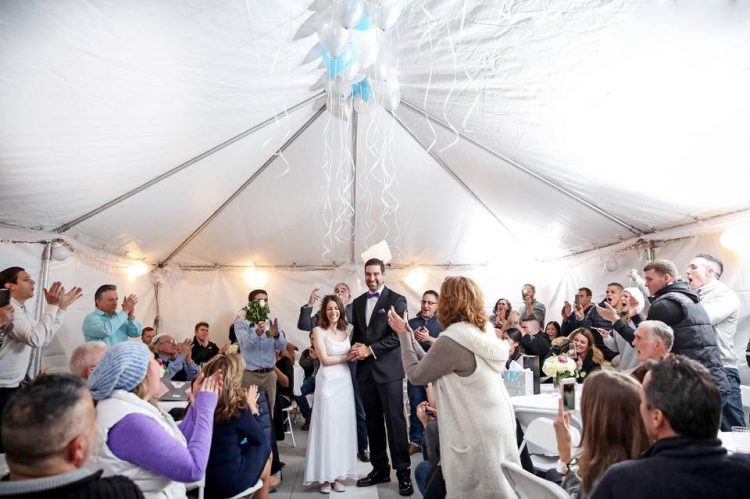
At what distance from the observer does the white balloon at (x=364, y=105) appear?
332 cm

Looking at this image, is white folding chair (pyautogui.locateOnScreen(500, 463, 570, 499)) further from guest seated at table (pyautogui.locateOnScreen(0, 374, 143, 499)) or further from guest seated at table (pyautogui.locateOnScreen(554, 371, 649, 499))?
guest seated at table (pyautogui.locateOnScreen(0, 374, 143, 499))

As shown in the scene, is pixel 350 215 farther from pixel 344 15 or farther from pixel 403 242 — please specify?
pixel 344 15

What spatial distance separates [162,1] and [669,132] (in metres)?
2.90

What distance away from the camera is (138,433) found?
5.10ft

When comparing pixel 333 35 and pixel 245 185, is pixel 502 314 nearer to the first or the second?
pixel 245 185

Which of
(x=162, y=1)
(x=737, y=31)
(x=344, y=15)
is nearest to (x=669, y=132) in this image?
(x=737, y=31)

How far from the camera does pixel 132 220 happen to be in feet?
16.2

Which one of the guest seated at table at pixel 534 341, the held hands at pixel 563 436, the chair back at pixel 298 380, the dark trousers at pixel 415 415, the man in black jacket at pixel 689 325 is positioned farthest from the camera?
the chair back at pixel 298 380

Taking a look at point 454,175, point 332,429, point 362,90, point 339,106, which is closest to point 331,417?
point 332,429

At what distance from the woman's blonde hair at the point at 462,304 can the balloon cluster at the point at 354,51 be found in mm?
1278

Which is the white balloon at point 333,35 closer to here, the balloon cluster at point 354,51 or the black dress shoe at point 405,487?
the balloon cluster at point 354,51

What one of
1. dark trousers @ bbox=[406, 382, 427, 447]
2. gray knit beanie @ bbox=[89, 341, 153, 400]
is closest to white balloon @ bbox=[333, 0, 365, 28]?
gray knit beanie @ bbox=[89, 341, 153, 400]

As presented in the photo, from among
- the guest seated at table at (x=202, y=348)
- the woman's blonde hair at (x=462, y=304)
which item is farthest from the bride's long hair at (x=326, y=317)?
the guest seated at table at (x=202, y=348)

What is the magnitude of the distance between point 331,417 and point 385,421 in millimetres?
419
